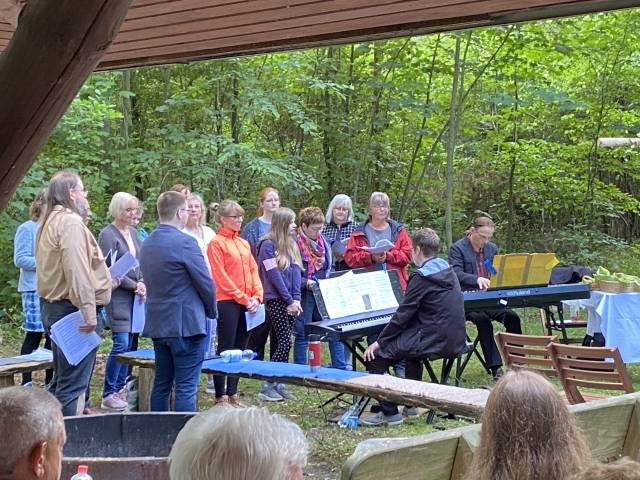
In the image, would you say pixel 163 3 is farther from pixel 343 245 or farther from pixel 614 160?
pixel 614 160

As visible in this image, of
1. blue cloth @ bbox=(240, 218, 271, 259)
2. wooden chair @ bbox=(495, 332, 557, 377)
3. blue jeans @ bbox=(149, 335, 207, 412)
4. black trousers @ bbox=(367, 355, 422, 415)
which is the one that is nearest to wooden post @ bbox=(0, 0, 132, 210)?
blue jeans @ bbox=(149, 335, 207, 412)

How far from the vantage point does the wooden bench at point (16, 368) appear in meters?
6.04

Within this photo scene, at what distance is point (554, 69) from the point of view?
596 inches

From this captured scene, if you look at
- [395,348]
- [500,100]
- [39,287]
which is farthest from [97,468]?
[500,100]

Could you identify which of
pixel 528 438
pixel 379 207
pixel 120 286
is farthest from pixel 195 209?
pixel 528 438

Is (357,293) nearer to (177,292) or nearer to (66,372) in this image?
(177,292)

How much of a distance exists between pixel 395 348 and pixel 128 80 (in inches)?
359

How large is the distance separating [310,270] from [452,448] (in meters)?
5.42

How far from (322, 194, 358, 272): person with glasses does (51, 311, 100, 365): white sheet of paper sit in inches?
144

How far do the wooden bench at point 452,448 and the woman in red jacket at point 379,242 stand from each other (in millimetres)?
4946

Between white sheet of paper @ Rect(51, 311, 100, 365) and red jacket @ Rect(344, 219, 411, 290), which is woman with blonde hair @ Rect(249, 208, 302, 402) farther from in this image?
white sheet of paper @ Rect(51, 311, 100, 365)

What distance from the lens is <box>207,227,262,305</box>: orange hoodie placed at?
6.93 meters

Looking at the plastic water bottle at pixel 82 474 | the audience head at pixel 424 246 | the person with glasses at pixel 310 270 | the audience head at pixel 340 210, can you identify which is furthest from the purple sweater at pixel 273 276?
the plastic water bottle at pixel 82 474

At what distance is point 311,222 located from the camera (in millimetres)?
8070
